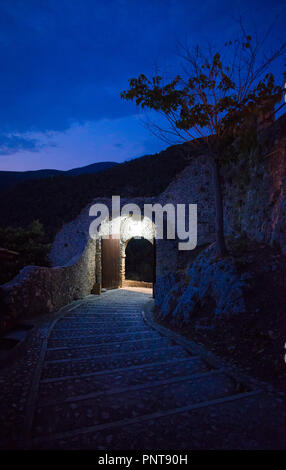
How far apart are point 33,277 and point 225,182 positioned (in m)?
8.30

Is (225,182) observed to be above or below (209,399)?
above

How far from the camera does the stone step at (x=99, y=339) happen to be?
4418 millimetres

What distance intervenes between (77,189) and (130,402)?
56.2 ft

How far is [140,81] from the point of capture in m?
5.97

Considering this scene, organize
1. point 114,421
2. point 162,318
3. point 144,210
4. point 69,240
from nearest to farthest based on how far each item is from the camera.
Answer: point 114,421 < point 162,318 < point 144,210 < point 69,240

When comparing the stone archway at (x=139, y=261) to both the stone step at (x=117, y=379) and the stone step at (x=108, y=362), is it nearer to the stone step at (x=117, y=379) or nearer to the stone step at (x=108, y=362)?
the stone step at (x=108, y=362)

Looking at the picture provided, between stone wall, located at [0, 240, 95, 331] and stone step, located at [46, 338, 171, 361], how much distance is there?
65.8 inches

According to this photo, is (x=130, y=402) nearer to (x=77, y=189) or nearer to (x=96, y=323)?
(x=96, y=323)

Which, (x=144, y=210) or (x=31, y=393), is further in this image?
(x=144, y=210)

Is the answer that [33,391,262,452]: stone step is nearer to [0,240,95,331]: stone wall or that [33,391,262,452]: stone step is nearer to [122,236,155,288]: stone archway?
[0,240,95,331]: stone wall

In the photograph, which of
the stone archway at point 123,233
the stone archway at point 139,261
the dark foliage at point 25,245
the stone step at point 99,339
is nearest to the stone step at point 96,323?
Answer: the stone step at point 99,339

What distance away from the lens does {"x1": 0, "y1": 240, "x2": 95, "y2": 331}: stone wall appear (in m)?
5.47

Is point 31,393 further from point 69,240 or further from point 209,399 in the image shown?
point 69,240
